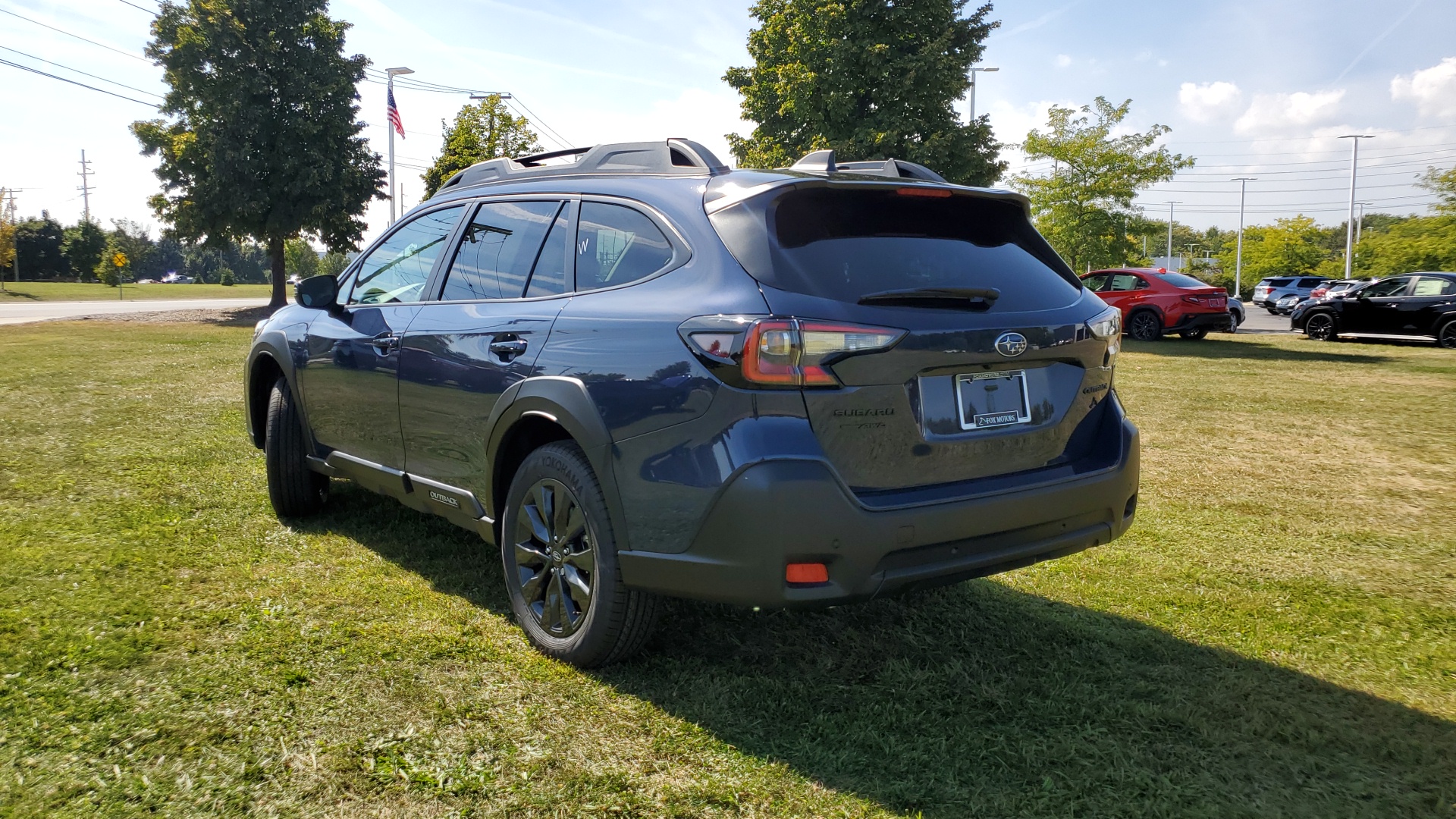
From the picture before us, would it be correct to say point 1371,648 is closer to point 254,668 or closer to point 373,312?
point 254,668

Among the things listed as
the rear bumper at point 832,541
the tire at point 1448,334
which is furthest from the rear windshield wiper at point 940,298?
the tire at point 1448,334

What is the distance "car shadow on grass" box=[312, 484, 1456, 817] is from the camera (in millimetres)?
2676

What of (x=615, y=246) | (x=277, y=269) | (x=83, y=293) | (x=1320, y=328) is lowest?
(x=1320, y=328)

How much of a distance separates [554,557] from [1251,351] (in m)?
19.7

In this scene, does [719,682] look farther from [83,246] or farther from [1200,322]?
[83,246]

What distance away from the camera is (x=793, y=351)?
2.75m

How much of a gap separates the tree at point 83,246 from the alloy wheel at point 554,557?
86507 mm

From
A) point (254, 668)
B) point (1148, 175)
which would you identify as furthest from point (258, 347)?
point (1148, 175)

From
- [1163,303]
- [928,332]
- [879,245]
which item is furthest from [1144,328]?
[928,332]

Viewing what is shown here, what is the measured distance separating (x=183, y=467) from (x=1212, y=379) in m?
12.7

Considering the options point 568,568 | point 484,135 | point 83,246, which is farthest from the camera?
point 83,246

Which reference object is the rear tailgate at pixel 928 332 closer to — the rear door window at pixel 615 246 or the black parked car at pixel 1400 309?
the rear door window at pixel 615 246

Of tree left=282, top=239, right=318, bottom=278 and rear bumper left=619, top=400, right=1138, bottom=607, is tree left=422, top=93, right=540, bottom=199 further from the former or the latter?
tree left=282, top=239, right=318, bottom=278

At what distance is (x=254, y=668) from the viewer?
3.38 meters
